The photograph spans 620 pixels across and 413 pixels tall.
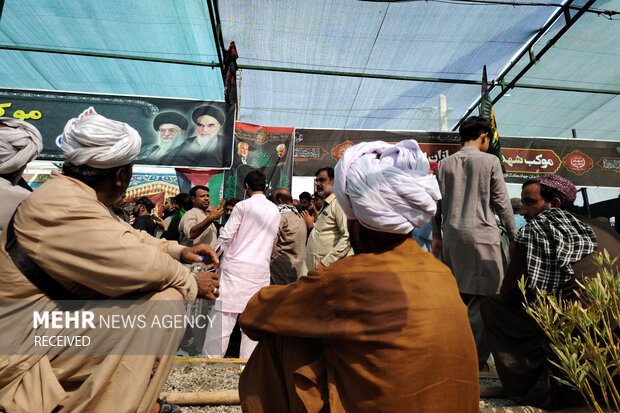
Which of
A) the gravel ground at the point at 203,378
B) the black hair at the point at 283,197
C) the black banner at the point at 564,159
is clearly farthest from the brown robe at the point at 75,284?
the black banner at the point at 564,159

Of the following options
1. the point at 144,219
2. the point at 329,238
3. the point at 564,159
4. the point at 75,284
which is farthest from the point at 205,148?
the point at 564,159

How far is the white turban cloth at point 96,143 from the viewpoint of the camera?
1707 mm

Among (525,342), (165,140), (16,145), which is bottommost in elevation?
(525,342)

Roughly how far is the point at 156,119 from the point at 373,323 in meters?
5.75

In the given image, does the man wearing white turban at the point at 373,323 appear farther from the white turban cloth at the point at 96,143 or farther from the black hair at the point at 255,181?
the black hair at the point at 255,181

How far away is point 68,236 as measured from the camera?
147 centimetres

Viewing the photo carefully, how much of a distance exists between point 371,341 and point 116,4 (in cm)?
664

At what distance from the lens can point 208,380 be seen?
110 inches

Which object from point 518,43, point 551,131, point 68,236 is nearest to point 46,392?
point 68,236

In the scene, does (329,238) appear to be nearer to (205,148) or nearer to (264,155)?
(205,148)

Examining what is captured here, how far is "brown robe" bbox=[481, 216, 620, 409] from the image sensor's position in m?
2.36

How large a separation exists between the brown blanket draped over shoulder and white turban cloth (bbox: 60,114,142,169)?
102cm

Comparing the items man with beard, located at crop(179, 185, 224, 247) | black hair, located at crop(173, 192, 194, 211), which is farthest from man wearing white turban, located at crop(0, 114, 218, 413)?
black hair, located at crop(173, 192, 194, 211)

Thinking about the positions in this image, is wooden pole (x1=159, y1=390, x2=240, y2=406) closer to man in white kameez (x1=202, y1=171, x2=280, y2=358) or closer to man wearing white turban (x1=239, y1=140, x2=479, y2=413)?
man wearing white turban (x1=239, y1=140, x2=479, y2=413)
